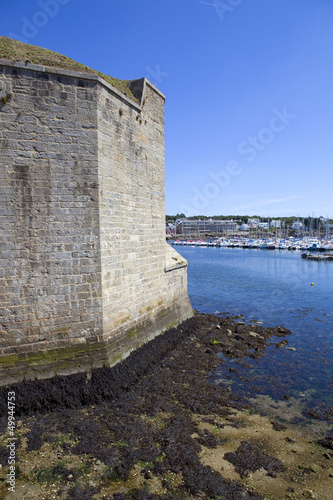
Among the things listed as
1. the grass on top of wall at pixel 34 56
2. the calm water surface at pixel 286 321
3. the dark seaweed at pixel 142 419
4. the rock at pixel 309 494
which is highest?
the grass on top of wall at pixel 34 56

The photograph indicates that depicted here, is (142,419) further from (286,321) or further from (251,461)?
(286,321)

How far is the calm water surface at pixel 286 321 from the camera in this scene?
8547mm

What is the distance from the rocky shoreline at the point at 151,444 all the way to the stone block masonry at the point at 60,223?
66 centimetres

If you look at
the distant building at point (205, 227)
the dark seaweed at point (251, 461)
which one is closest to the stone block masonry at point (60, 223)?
the dark seaweed at point (251, 461)

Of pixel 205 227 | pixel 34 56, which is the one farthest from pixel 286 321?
pixel 205 227

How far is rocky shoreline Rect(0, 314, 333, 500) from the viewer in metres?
4.75

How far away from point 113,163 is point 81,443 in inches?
235

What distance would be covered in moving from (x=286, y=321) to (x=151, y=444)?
1187 cm

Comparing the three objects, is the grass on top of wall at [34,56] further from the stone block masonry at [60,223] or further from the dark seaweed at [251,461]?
the dark seaweed at [251,461]

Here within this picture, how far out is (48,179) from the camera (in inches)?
262

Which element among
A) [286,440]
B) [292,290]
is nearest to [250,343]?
[286,440]

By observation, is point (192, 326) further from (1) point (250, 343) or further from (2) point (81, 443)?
(2) point (81, 443)

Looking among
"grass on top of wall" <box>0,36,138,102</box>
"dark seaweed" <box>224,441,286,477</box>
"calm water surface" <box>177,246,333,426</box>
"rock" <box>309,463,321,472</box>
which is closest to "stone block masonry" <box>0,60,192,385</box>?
"grass on top of wall" <box>0,36,138,102</box>

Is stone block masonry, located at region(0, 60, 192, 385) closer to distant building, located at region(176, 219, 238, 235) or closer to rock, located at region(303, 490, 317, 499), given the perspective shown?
rock, located at region(303, 490, 317, 499)
